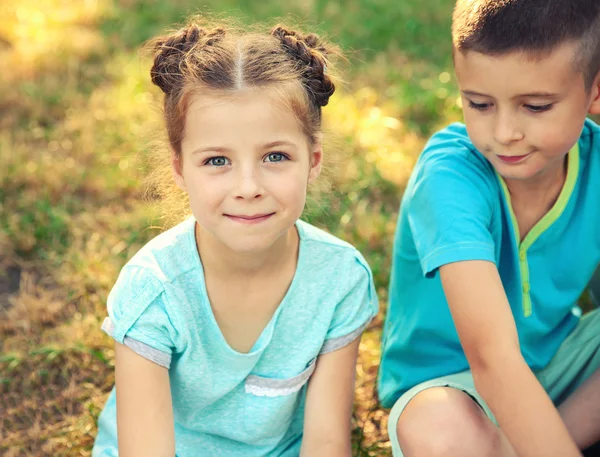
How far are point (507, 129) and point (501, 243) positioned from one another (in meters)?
0.33

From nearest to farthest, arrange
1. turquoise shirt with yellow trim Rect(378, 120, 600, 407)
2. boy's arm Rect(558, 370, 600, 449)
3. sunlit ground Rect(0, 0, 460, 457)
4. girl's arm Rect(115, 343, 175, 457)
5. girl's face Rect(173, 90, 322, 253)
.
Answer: girl's face Rect(173, 90, 322, 253) < girl's arm Rect(115, 343, 175, 457) < turquoise shirt with yellow trim Rect(378, 120, 600, 407) < boy's arm Rect(558, 370, 600, 449) < sunlit ground Rect(0, 0, 460, 457)

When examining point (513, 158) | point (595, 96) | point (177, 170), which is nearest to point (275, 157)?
point (177, 170)

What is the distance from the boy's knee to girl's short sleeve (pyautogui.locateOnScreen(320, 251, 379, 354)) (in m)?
0.23

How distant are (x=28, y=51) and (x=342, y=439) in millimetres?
2832

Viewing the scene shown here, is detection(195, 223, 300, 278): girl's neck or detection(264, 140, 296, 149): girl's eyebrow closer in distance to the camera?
detection(264, 140, 296, 149): girl's eyebrow

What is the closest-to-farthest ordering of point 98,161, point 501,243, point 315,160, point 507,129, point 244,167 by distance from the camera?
point 244,167
point 507,129
point 315,160
point 501,243
point 98,161

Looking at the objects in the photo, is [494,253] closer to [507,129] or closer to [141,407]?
[507,129]

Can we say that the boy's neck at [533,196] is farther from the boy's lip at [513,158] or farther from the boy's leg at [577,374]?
the boy's leg at [577,374]

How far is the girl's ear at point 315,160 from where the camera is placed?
6.55 feet

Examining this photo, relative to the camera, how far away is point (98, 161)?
11.5 feet

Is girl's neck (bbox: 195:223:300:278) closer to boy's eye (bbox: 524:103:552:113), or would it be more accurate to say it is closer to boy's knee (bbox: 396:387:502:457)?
boy's knee (bbox: 396:387:502:457)

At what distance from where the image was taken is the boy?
1891 mm

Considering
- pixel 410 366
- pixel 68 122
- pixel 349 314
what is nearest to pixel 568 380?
pixel 410 366

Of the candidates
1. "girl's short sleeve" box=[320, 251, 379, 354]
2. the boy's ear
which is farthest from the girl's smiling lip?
the boy's ear
